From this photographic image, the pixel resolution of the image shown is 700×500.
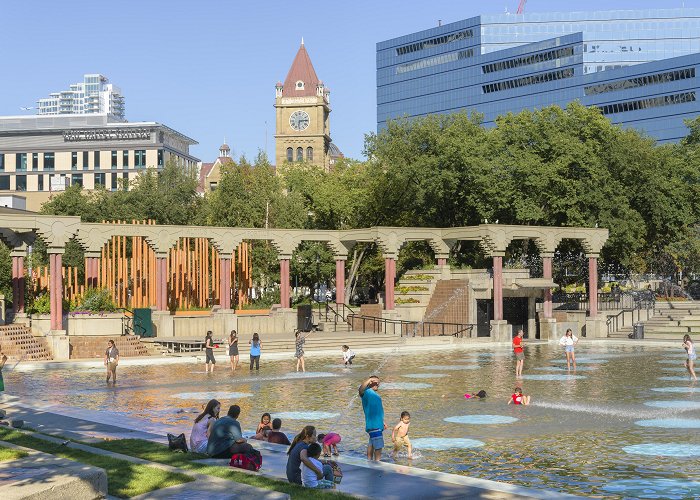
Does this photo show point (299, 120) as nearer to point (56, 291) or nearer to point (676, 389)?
point (56, 291)

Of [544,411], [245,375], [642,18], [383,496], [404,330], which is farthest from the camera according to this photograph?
[642,18]

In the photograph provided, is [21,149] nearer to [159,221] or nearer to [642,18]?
[159,221]

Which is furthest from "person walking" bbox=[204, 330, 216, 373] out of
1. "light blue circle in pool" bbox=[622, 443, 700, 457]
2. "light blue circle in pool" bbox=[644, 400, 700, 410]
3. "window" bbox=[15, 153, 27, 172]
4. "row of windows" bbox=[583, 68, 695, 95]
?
"window" bbox=[15, 153, 27, 172]

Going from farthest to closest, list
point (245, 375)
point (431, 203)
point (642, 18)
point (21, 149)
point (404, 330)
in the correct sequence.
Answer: point (642, 18)
point (21, 149)
point (431, 203)
point (404, 330)
point (245, 375)

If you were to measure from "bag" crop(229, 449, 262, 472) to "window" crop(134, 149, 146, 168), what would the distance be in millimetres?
161627

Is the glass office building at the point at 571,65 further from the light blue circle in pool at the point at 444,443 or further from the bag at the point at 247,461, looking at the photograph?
the bag at the point at 247,461

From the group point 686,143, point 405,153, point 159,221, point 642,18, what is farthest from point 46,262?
point 642,18

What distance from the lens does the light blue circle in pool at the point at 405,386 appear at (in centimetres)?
2986

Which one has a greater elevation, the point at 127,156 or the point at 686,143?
the point at 127,156

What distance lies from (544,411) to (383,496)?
39.2ft

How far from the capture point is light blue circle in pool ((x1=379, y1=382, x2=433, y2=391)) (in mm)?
29859

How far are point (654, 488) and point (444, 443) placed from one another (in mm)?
5396

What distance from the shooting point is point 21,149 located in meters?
171

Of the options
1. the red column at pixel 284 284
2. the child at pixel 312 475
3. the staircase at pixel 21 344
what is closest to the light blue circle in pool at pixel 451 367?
the staircase at pixel 21 344
